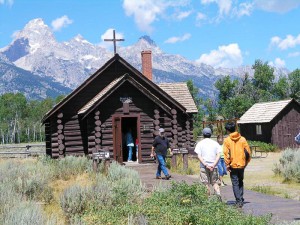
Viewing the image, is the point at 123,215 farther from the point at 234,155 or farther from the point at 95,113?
the point at 95,113

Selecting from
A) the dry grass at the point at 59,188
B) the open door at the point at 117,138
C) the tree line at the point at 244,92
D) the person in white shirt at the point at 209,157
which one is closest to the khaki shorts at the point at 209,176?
the person in white shirt at the point at 209,157

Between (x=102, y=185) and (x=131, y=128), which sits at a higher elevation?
(x=131, y=128)

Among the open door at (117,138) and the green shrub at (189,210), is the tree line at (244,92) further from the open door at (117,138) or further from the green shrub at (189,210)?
the green shrub at (189,210)

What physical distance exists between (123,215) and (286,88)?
242ft

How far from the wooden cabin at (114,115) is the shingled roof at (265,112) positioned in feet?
42.0

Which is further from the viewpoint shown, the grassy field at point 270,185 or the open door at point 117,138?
the open door at point 117,138

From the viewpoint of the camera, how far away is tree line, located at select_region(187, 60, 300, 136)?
229 feet

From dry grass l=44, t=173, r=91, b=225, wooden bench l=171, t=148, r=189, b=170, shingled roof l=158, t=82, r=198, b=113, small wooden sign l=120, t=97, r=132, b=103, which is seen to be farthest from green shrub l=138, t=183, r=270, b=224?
shingled roof l=158, t=82, r=198, b=113

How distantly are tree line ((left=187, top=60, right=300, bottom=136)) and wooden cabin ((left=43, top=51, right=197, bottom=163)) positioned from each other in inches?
1594

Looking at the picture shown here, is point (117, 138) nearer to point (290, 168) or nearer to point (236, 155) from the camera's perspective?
point (290, 168)

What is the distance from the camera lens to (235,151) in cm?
1035

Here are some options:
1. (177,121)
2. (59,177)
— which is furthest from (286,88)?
(59,177)

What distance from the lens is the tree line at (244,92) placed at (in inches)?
2753

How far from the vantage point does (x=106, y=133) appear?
22969mm
